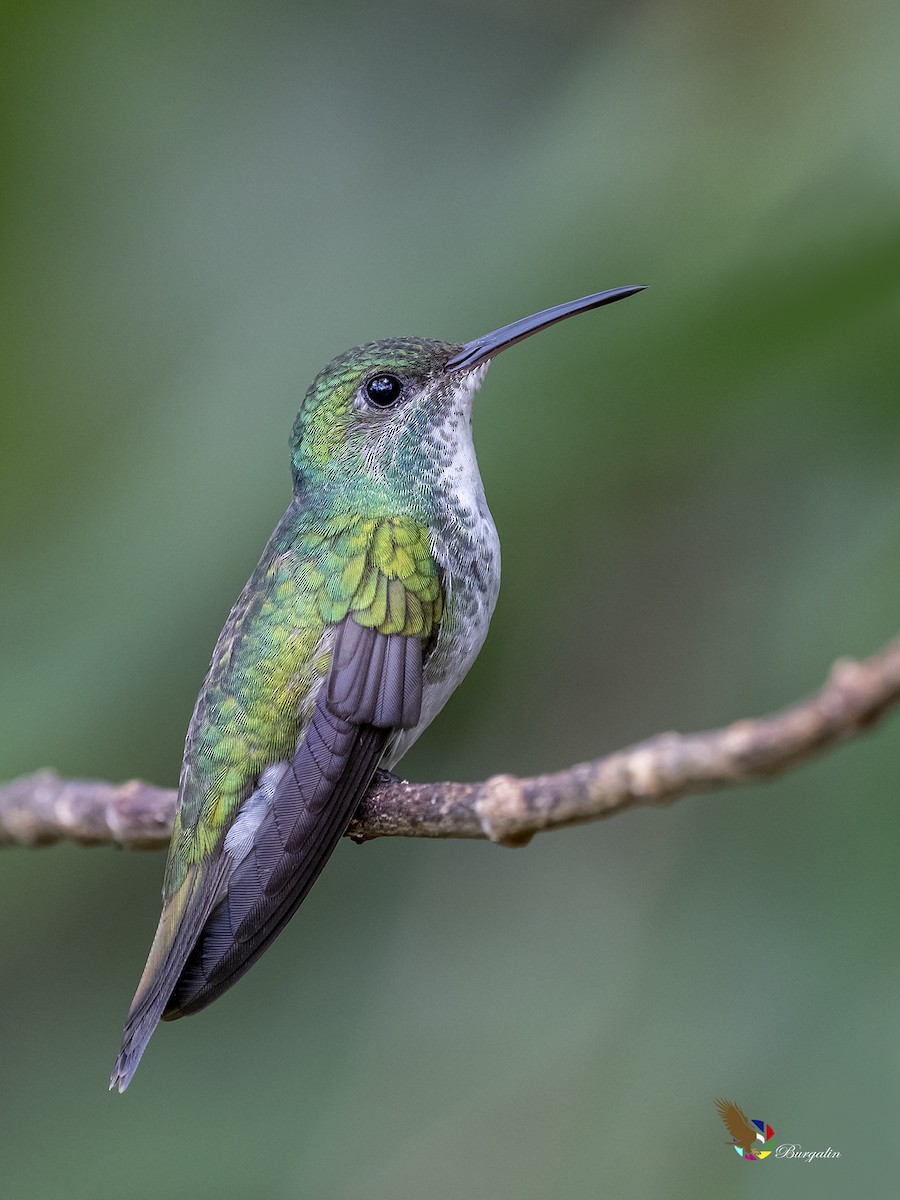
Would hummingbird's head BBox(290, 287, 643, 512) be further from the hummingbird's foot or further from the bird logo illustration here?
the bird logo illustration

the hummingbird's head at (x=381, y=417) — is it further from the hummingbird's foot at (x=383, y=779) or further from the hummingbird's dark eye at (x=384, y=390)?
the hummingbird's foot at (x=383, y=779)

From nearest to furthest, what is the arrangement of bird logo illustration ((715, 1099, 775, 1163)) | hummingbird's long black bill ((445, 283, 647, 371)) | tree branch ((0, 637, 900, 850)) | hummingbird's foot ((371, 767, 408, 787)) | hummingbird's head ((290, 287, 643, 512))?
tree branch ((0, 637, 900, 850)), hummingbird's foot ((371, 767, 408, 787)), hummingbird's long black bill ((445, 283, 647, 371)), bird logo illustration ((715, 1099, 775, 1163)), hummingbird's head ((290, 287, 643, 512))

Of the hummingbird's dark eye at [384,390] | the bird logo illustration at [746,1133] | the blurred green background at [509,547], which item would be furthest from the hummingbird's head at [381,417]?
the bird logo illustration at [746,1133]

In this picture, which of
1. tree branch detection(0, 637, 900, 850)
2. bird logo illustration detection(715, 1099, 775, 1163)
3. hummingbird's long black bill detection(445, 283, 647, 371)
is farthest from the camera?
bird logo illustration detection(715, 1099, 775, 1163)

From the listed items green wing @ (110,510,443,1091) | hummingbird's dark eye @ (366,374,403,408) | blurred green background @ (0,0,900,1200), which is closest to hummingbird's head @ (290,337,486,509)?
hummingbird's dark eye @ (366,374,403,408)

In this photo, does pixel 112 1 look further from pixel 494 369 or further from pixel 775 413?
pixel 775 413

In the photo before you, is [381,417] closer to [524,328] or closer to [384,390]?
[384,390]
